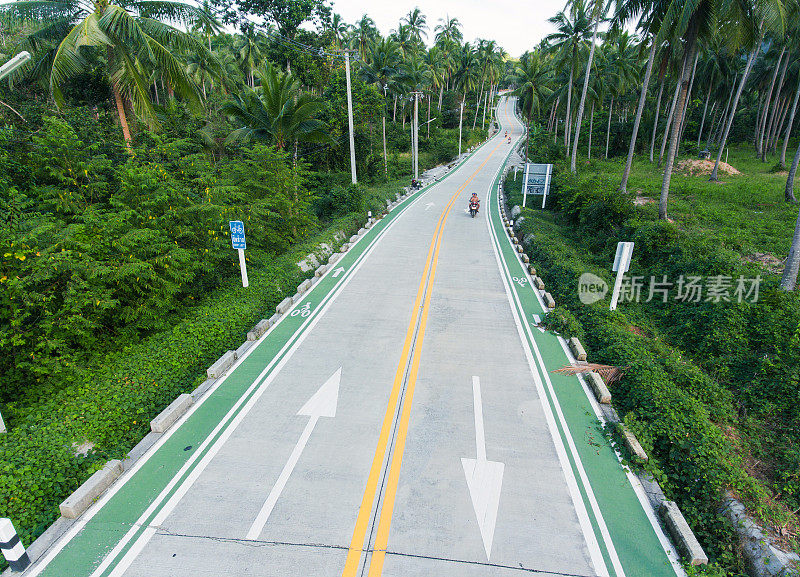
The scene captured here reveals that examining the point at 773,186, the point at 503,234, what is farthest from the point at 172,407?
the point at 773,186

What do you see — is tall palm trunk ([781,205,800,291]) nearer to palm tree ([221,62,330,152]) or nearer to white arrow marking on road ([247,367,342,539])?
white arrow marking on road ([247,367,342,539])

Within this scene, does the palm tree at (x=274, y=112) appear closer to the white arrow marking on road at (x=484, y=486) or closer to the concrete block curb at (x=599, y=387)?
the concrete block curb at (x=599, y=387)

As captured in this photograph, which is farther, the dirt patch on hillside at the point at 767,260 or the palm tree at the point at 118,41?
the dirt patch on hillside at the point at 767,260

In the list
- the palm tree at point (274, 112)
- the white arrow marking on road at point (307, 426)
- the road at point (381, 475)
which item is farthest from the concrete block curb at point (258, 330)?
the palm tree at point (274, 112)

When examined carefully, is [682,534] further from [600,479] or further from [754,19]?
[754,19]

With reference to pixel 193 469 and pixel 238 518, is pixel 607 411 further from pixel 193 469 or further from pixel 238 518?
pixel 193 469

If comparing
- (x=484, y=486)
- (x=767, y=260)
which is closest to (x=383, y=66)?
(x=767, y=260)
